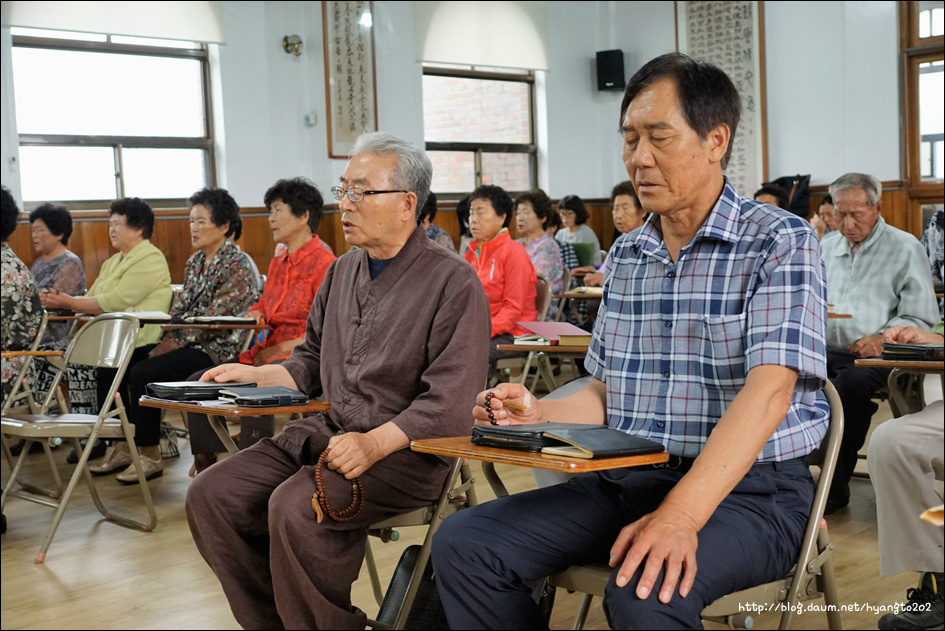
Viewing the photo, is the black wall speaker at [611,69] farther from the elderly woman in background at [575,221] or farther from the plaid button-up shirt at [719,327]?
the plaid button-up shirt at [719,327]

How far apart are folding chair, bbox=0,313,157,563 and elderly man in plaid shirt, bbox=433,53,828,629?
204cm

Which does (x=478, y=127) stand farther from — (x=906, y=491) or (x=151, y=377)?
(x=906, y=491)

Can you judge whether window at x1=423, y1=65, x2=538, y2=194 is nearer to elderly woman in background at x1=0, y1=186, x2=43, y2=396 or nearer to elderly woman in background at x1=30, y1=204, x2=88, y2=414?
elderly woman in background at x1=30, y1=204, x2=88, y2=414

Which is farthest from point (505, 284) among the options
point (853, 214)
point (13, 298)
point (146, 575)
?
point (146, 575)

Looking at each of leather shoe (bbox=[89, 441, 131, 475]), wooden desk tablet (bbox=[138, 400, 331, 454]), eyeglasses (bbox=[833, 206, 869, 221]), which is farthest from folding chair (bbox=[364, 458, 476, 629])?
leather shoe (bbox=[89, 441, 131, 475])

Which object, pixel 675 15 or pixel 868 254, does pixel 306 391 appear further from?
pixel 675 15

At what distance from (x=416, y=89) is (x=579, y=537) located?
6.97 meters

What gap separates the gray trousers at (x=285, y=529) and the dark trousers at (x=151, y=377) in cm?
176

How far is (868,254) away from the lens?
12.1ft

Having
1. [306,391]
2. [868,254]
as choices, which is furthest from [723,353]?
[868,254]

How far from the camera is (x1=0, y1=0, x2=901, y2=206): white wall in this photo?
7.26 meters

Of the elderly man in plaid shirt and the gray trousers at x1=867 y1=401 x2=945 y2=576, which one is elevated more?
the elderly man in plaid shirt

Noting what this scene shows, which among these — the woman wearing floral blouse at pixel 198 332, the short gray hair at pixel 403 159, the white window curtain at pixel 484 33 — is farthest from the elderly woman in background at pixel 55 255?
the white window curtain at pixel 484 33

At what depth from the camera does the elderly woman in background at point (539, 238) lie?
596cm
